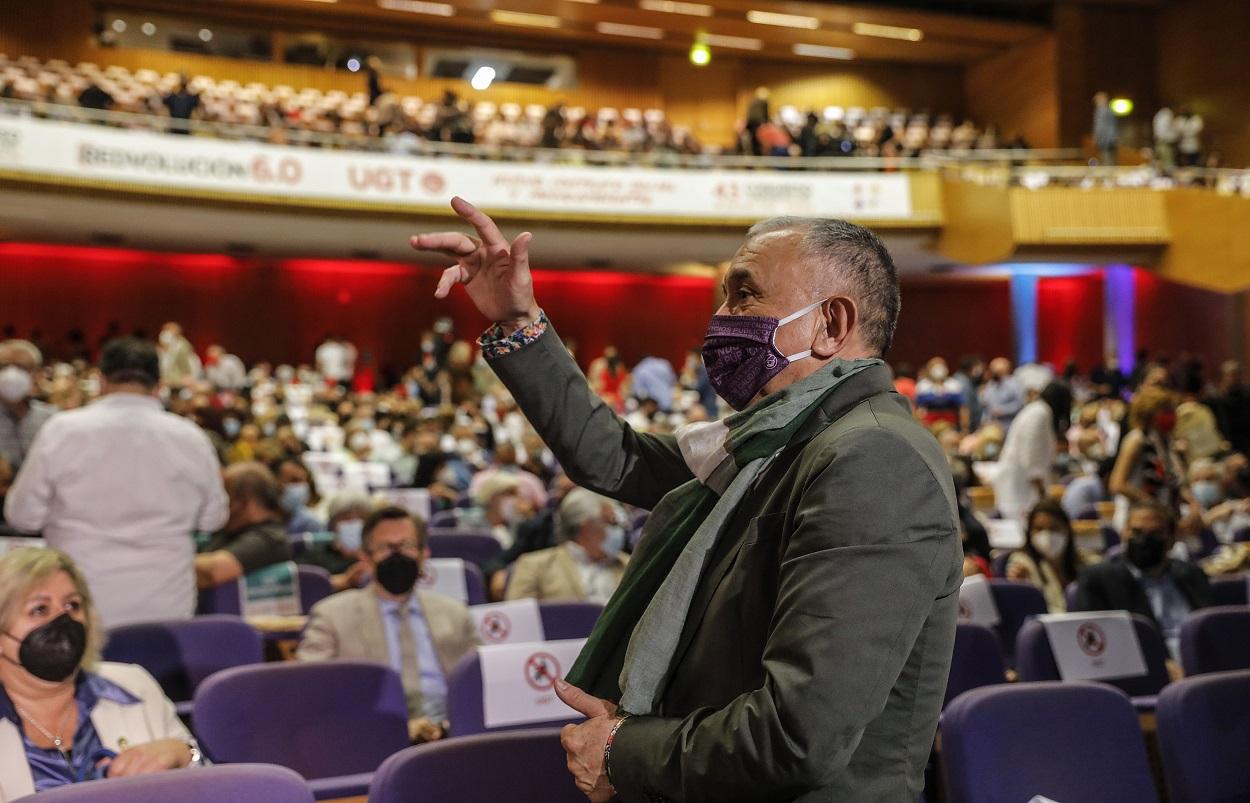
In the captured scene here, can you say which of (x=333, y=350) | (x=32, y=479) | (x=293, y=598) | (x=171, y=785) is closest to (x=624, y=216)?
(x=333, y=350)

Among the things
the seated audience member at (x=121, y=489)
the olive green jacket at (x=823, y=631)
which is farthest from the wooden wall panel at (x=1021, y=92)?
the olive green jacket at (x=823, y=631)

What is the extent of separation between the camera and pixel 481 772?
7.45ft

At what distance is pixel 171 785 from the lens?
2.00m

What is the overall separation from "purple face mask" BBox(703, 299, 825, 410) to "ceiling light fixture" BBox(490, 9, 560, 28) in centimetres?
1860

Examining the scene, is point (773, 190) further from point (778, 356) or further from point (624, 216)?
point (778, 356)

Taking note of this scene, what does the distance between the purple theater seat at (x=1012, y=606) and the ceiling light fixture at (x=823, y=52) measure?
17647 mm

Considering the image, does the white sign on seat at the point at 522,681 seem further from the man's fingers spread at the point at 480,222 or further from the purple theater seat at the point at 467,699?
the man's fingers spread at the point at 480,222

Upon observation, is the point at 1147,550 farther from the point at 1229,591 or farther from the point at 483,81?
the point at 483,81

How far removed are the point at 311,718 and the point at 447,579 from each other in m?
1.84

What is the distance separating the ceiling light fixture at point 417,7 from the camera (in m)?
18.8

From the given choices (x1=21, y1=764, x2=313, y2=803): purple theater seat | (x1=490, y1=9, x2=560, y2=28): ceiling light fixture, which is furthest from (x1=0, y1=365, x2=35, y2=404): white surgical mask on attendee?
(x1=490, y1=9, x2=560, y2=28): ceiling light fixture

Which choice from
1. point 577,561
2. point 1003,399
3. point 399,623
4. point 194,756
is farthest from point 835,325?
point 1003,399

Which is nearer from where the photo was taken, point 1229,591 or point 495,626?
point 495,626

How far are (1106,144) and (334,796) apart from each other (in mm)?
17129
